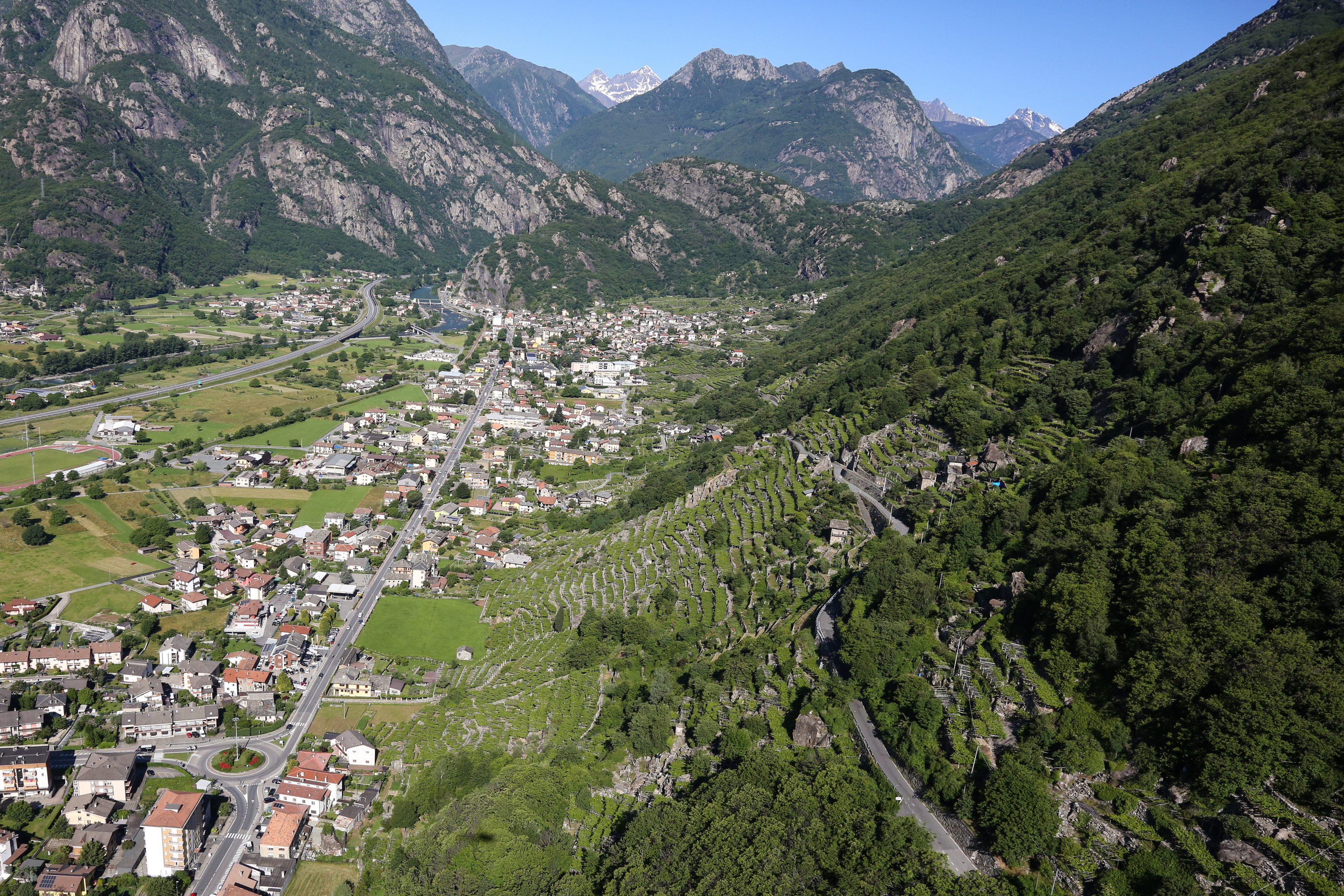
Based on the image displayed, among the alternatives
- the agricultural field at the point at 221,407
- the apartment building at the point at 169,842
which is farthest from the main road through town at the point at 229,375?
the apartment building at the point at 169,842

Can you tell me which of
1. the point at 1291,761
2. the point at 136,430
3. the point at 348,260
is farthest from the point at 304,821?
the point at 348,260

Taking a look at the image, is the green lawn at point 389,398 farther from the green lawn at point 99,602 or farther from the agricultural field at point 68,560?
the green lawn at point 99,602

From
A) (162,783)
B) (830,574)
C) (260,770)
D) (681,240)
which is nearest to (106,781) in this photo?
(162,783)

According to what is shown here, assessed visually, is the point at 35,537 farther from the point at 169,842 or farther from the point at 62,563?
the point at 169,842

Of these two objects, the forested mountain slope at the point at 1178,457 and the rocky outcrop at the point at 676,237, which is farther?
the rocky outcrop at the point at 676,237

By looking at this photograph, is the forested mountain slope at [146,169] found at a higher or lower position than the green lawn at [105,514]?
higher

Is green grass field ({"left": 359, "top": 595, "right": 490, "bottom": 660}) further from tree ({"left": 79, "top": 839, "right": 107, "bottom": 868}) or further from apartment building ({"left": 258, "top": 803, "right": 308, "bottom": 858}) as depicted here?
tree ({"left": 79, "top": 839, "right": 107, "bottom": 868})

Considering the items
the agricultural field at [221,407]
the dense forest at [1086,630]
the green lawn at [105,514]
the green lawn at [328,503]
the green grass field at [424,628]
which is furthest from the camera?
the agricultural field at [221,407]
